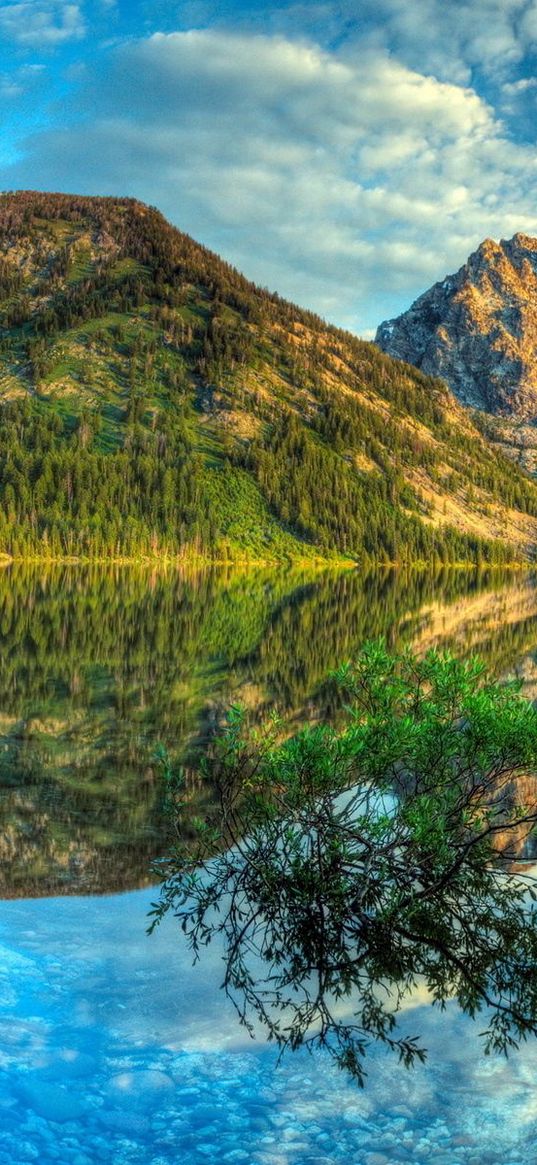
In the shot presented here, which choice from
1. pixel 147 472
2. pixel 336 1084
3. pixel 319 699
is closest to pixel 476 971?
A: pixel 336 1084

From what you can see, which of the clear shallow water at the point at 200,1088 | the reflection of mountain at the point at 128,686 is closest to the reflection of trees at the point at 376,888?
the clear shallow water at the point at 200,1088

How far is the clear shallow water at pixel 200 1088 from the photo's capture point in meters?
8.09

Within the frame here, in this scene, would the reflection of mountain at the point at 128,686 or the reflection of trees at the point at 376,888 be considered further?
the reflection of mountain at the point at 128,686

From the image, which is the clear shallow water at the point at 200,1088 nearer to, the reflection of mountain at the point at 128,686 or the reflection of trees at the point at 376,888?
the reflection of trees at the point at 376,888

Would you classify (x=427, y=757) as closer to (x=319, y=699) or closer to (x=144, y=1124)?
(x=144, y=1124)

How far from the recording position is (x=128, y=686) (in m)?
33.9

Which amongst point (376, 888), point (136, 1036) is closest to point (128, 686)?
point (376, 888)

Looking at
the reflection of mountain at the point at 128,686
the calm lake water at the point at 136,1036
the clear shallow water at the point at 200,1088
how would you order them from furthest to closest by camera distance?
the reflection of mountain at the point at 128,686 → the calm lake water at the point at 136,1036 → the clear shallow water at the point at 200,1088

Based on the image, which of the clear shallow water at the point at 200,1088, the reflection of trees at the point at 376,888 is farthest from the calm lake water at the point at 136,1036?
the reflection of trees at the point at 376,888

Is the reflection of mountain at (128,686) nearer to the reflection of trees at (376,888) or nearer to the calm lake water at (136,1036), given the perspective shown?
the calm lake water at (136,1036)

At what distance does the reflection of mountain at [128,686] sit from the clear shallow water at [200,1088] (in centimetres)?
373

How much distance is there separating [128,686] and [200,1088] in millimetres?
25476

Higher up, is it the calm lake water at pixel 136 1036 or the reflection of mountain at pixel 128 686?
the reflection of mountain at pixel 128 686

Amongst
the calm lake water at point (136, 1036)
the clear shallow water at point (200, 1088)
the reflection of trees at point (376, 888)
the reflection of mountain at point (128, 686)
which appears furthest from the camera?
the reflection of mountain at point (128, 686)
